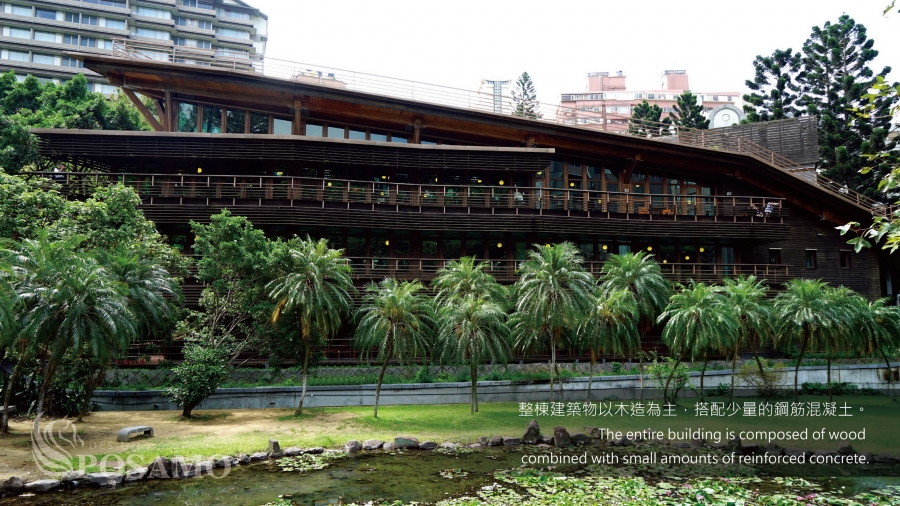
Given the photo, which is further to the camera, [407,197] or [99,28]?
[99,28]

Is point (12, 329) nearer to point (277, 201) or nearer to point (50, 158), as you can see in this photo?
point (277, 201)

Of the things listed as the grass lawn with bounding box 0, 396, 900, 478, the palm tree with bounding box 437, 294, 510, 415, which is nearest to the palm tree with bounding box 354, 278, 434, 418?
the palm tree with bounding box 437, 294, 510, 415

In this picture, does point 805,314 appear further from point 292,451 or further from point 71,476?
point 71,476

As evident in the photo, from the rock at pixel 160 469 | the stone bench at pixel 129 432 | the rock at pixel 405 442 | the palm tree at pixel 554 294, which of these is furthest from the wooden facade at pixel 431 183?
the rock at pixel 160 469

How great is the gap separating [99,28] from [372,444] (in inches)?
3206

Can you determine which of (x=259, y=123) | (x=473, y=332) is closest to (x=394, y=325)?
(x=473, y=332)

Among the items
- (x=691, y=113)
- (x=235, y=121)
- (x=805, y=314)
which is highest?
(x=691, y=113)

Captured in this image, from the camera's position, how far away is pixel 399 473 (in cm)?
1455

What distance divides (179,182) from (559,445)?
2446cm

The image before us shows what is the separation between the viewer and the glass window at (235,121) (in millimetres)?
34344

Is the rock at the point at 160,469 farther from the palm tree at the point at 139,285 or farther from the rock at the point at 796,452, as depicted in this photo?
the rock at the point at 796,452

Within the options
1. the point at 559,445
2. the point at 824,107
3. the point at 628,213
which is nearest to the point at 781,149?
the point at 824,107

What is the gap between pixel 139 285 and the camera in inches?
770

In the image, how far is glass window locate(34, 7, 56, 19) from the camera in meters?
72.8
